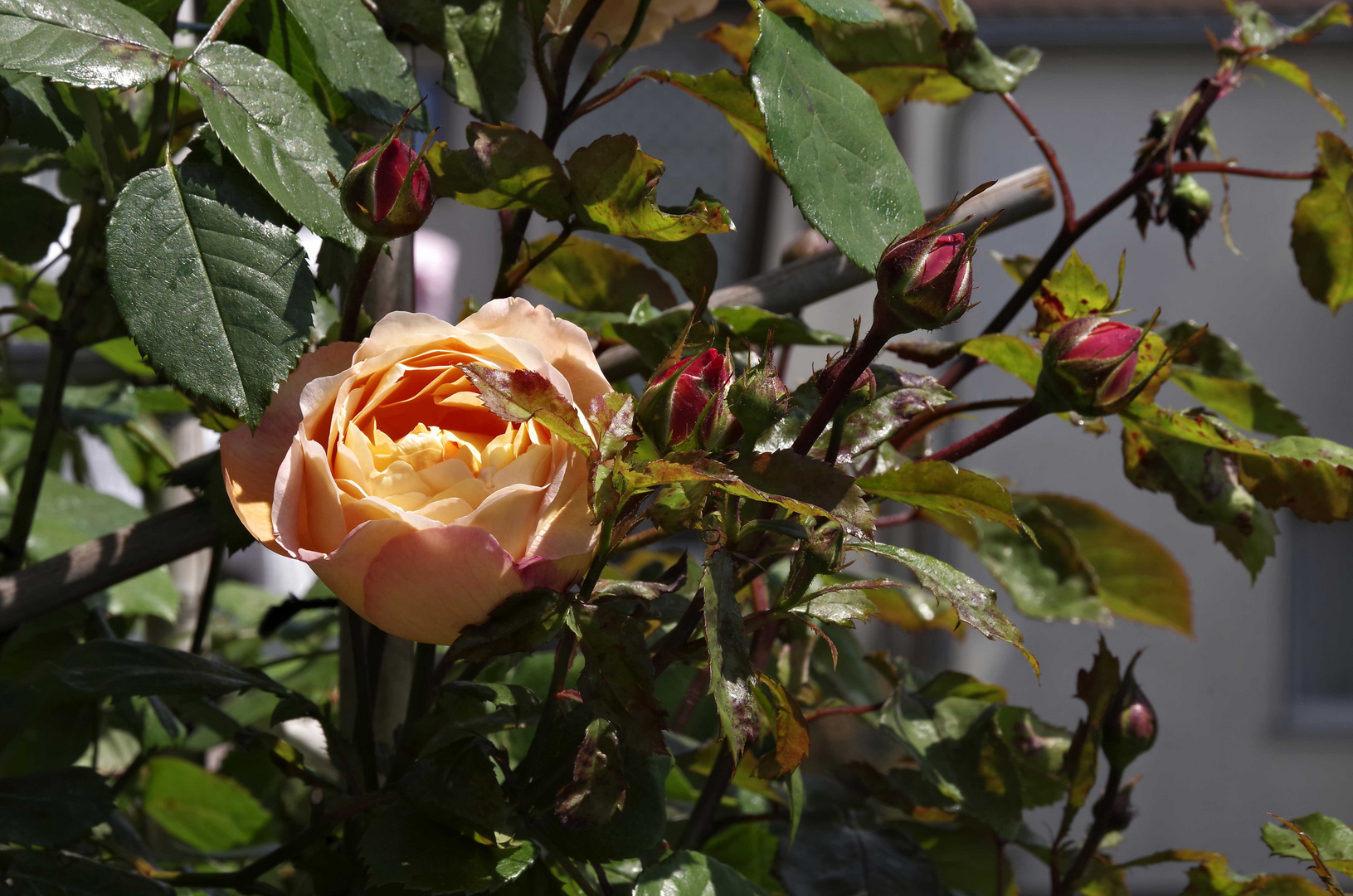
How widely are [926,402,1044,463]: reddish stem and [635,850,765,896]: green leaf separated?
0.11m

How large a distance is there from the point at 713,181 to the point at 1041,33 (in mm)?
1156

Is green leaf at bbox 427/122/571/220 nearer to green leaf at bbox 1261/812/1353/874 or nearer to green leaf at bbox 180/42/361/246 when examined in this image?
green leaf at bbox 180/42/361/246

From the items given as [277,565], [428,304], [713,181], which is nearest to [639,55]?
[713,181]

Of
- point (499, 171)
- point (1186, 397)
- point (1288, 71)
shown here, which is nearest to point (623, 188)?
point (499, 171)

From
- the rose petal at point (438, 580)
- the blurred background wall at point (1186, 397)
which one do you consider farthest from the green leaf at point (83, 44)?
the blurred background wall at point (1186, 397)

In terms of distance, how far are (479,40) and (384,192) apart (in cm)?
10

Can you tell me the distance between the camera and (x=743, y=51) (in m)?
0.39

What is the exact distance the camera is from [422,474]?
0.20 metres

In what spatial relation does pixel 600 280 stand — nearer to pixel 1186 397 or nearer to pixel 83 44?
pixel 83 44

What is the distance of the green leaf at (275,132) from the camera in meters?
0.22


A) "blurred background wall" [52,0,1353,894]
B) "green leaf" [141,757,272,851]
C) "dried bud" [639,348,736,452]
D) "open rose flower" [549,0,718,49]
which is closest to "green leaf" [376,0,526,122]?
"open rose flower" [549,0,718,49]

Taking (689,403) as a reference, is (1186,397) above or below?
below

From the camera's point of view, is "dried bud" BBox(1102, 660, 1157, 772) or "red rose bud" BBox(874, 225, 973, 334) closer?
"red rose bud" BBox(874, 225, 973, 334)

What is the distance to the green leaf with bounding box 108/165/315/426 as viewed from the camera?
203 mm
